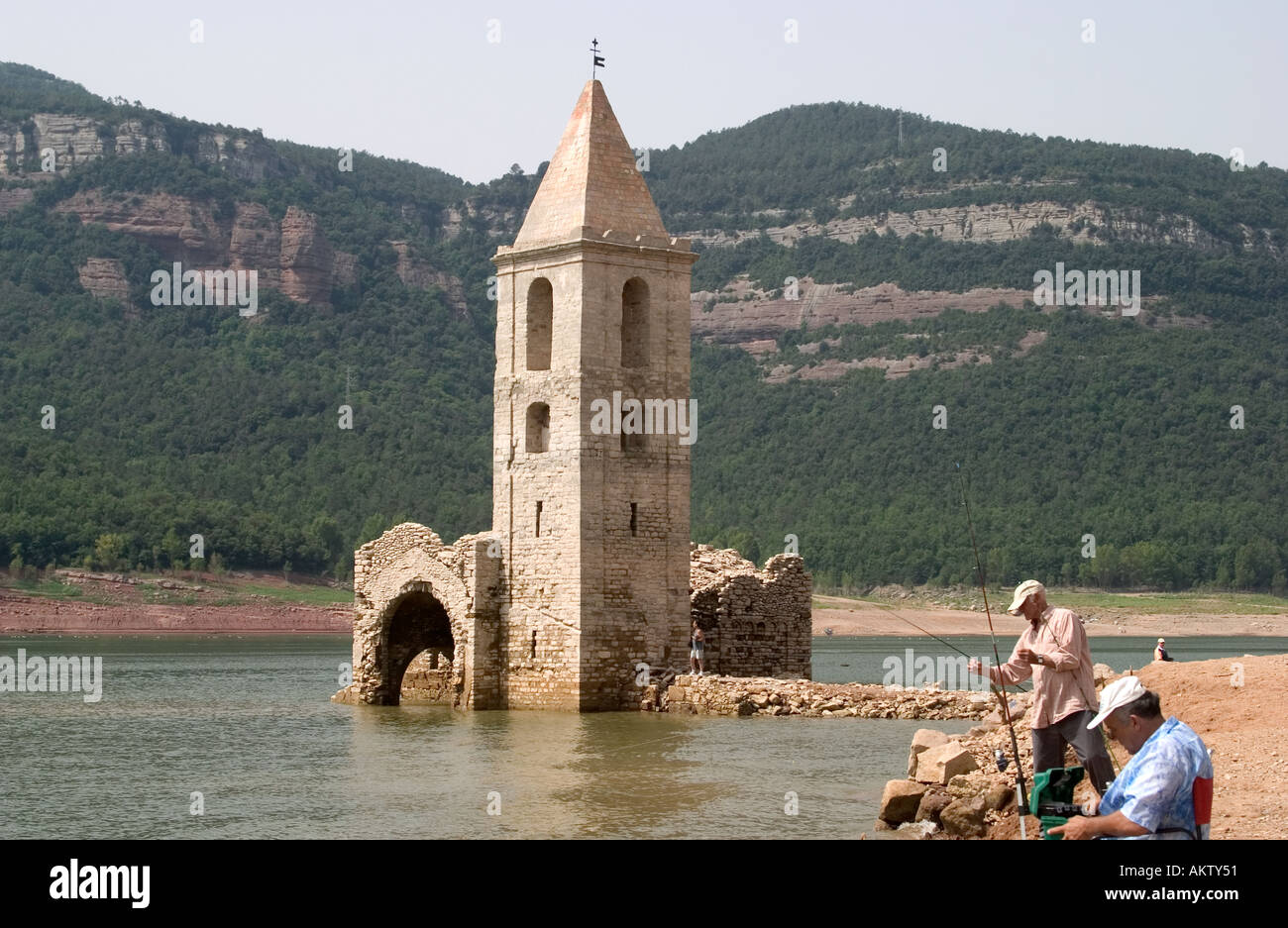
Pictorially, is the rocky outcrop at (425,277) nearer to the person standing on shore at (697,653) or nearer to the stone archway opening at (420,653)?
the stone archway opening at (420,653)

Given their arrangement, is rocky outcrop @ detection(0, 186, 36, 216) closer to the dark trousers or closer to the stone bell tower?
the stone bell tower

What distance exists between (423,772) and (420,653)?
11.2 m

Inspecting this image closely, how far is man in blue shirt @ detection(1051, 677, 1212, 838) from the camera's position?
887 cm

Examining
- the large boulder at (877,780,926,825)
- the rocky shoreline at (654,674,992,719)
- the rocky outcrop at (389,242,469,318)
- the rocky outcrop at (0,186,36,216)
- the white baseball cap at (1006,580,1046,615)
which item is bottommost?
the rocky shoreline at (654,674,992,719)

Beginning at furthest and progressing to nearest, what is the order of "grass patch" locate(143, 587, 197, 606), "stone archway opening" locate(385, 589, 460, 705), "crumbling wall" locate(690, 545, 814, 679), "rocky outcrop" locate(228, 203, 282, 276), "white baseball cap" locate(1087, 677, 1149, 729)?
"rocky outcrop" locate(228, 203, 282, 276) < "grass patch" locate(143, 587, 197, 606) < "stone archway opening" locate(385, 589, 460, 705) < "crumbling wall" locate(690, 545, 814, 679) < "white baseball cap" locate(1087, 677, 1149, 729)

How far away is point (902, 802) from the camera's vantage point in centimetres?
1688

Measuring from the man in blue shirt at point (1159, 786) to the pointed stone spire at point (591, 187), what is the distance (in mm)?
20147

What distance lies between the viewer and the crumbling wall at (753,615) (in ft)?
103

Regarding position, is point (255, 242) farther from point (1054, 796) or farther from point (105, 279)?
point (1054, 796)

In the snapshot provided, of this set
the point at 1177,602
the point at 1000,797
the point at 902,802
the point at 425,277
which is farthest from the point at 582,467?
the point at 425,277

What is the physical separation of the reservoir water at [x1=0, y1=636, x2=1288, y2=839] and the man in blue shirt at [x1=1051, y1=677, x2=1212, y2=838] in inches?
311

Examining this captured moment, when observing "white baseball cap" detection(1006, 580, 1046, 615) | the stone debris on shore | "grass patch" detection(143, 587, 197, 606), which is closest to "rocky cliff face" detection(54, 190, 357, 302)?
"grass patch" detection(143, 587, 197, 606)
